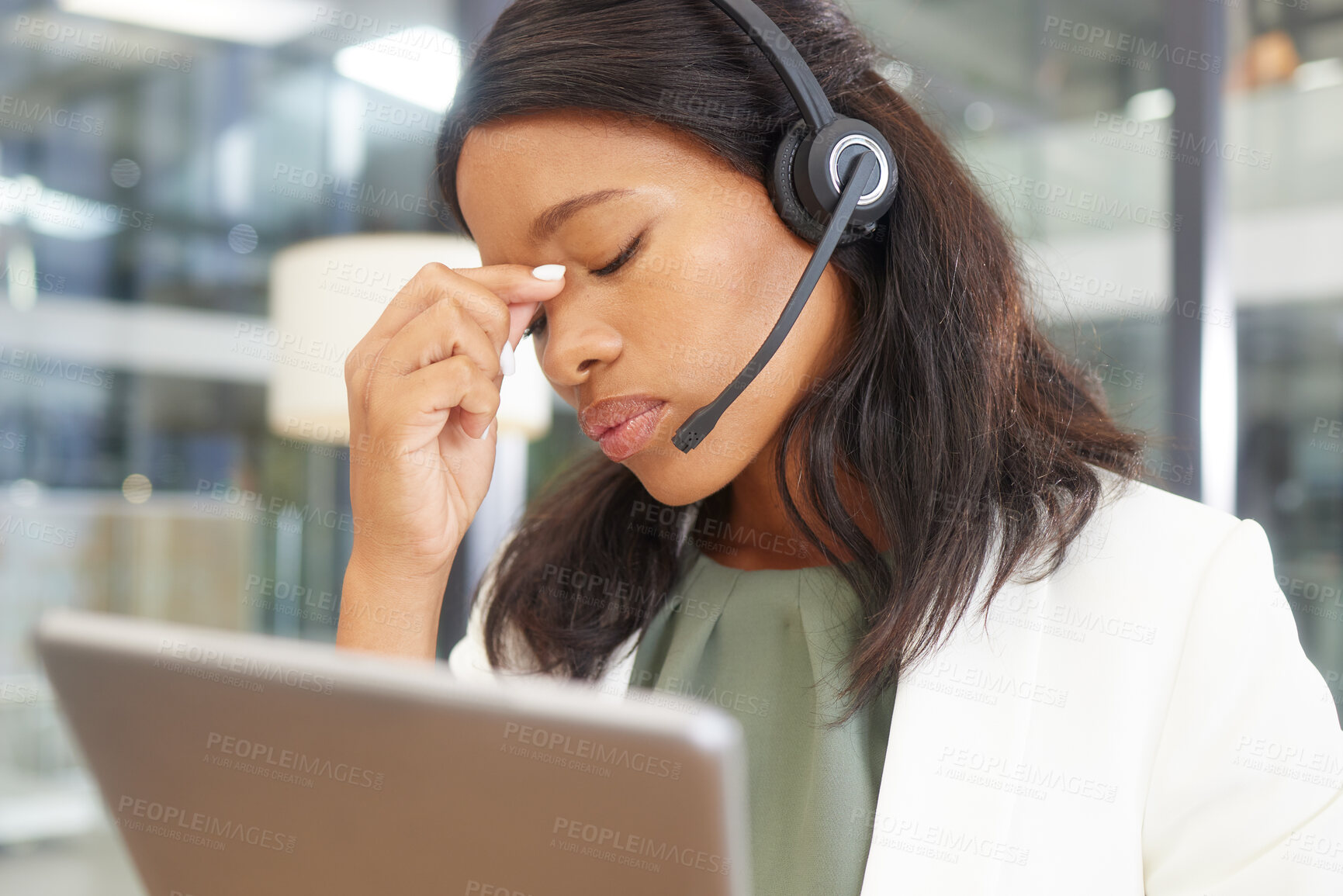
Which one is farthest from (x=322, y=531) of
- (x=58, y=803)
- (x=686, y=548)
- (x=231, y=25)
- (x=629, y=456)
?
(x=629, y=456)

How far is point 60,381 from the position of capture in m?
2.13

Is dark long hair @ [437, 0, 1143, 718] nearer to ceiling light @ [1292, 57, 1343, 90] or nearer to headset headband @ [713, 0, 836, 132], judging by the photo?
headset headband @ [713, 0, 836, 132]

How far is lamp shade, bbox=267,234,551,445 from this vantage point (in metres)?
→ 1.78

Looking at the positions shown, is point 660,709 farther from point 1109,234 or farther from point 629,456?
point 1109,234

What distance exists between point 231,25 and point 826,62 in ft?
6.48

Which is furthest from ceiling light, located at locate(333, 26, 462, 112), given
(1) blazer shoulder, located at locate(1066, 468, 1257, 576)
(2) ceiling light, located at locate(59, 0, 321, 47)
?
(1) blazer shoulder, located at locate(1066, 468, 1257, 576)

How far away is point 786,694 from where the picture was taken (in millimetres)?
896

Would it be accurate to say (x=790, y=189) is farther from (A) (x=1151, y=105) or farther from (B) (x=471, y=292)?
(A) (x=1151, y=105)

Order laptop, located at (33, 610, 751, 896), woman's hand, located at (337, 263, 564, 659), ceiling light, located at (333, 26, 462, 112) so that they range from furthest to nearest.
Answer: ceiling light, located at (333, 26, 462, 112) < woman's hand, located at (337, 263, 564, 659) < laptop, located at (33, 610, 751, 896)

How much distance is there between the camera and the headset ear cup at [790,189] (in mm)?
825

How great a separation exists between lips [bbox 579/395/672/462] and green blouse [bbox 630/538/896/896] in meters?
0.20

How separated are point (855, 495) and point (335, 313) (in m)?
1.19

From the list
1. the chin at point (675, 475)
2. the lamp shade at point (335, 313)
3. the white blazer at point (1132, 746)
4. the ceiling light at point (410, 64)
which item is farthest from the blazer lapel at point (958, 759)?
the ceiling light at point (410, 64)

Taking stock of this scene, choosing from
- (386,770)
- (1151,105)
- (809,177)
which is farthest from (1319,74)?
(386,770)
